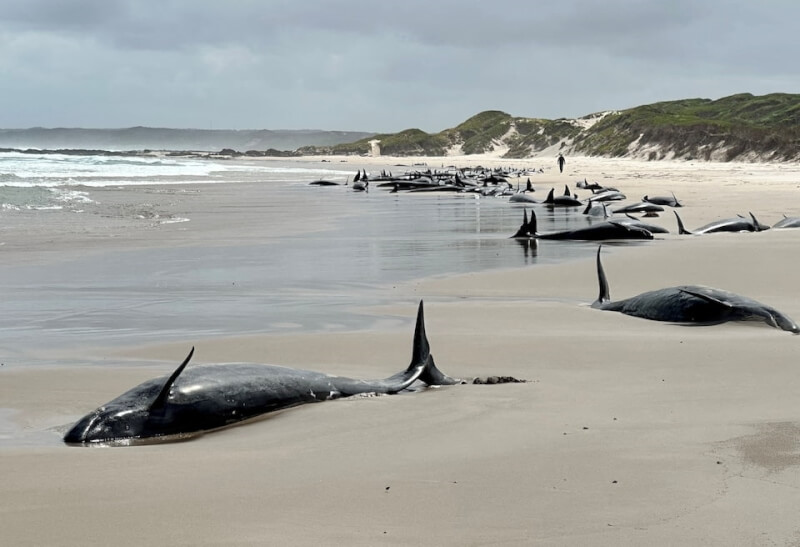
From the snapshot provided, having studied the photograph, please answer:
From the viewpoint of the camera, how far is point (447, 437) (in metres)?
4.16

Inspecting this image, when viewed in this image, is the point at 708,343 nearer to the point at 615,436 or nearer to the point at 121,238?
the point at 615,436

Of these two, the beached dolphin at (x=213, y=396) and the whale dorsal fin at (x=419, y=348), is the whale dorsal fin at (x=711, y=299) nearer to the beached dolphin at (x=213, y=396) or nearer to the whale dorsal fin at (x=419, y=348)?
the beached dolphin at (x=213, y=396)

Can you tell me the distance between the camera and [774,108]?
86.2 meters

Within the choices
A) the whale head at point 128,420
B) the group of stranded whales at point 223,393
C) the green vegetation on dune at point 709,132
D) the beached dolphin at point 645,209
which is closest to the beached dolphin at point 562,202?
the beached dolphin at point 645,209

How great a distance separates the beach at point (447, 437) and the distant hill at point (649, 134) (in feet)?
140

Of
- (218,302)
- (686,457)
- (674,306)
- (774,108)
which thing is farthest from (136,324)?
(774,108)

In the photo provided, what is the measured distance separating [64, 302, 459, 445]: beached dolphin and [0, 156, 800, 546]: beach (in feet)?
0.39

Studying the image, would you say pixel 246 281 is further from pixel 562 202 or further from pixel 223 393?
pixel 562 202

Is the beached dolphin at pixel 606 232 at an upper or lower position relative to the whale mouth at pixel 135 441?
lower

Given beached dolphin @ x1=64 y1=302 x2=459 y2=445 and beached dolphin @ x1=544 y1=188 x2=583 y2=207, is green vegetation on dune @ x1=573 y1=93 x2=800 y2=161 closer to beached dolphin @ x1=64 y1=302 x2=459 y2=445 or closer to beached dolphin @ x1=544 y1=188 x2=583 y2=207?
beached dolphin @ x1=544 y1=188 x2=583 y2=207

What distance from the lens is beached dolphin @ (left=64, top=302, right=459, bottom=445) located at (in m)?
4.44

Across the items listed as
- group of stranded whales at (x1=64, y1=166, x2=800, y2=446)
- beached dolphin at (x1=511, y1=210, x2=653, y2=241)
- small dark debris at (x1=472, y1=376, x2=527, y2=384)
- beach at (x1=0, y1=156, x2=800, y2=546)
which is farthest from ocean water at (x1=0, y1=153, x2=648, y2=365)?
small dark debris at (x1=472, y1=376, x2=527, y2=384)

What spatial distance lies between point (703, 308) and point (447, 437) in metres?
3.40

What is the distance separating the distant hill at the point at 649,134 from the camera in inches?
2063
